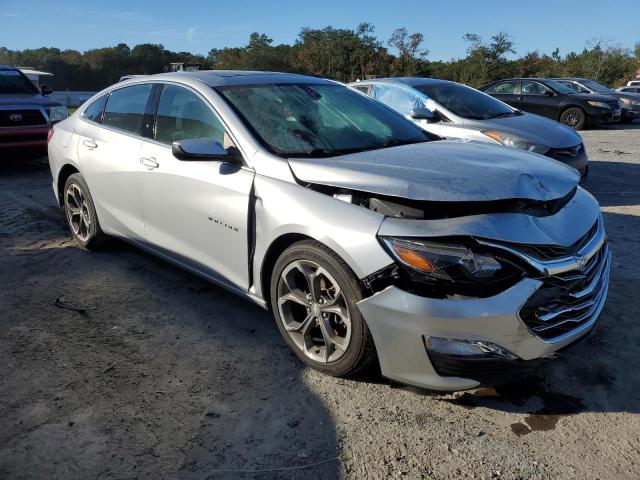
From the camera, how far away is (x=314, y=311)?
9.09 feet

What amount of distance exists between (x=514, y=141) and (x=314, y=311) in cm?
443

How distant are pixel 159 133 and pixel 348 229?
1929 millimetres

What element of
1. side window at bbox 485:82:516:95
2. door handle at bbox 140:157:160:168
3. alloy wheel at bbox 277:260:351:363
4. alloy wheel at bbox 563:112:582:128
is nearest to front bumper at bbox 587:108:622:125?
alloy wheel at bbox 563:112:582:128

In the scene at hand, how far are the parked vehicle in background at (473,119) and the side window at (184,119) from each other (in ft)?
9.06

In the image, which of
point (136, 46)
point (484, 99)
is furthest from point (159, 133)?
point (136, 46)

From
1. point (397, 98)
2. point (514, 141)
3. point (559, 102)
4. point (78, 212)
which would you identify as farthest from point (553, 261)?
point (559, 102)

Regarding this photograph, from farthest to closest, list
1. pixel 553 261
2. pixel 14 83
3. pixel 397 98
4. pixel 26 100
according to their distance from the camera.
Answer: pixel 14 83 → pixel 26 100 → pixel 397 98 → pixel 553 261

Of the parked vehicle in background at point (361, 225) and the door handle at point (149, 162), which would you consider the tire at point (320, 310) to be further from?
the door handle at point (149, 162)

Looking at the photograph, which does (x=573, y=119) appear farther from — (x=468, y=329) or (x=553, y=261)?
(x=468, y=329)

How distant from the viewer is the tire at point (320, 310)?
2.51 metres

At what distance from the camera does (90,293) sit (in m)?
3.92

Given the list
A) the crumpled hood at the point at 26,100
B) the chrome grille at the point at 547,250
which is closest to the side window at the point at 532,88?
the crumpled hood at the point at 26,100

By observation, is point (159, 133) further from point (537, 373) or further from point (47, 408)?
point (537, 373)

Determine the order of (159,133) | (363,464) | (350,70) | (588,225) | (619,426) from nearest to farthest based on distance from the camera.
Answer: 1. (363,464)
2. (619,426)
3. (588,225)
4. (159,133)
5. (350,70)
